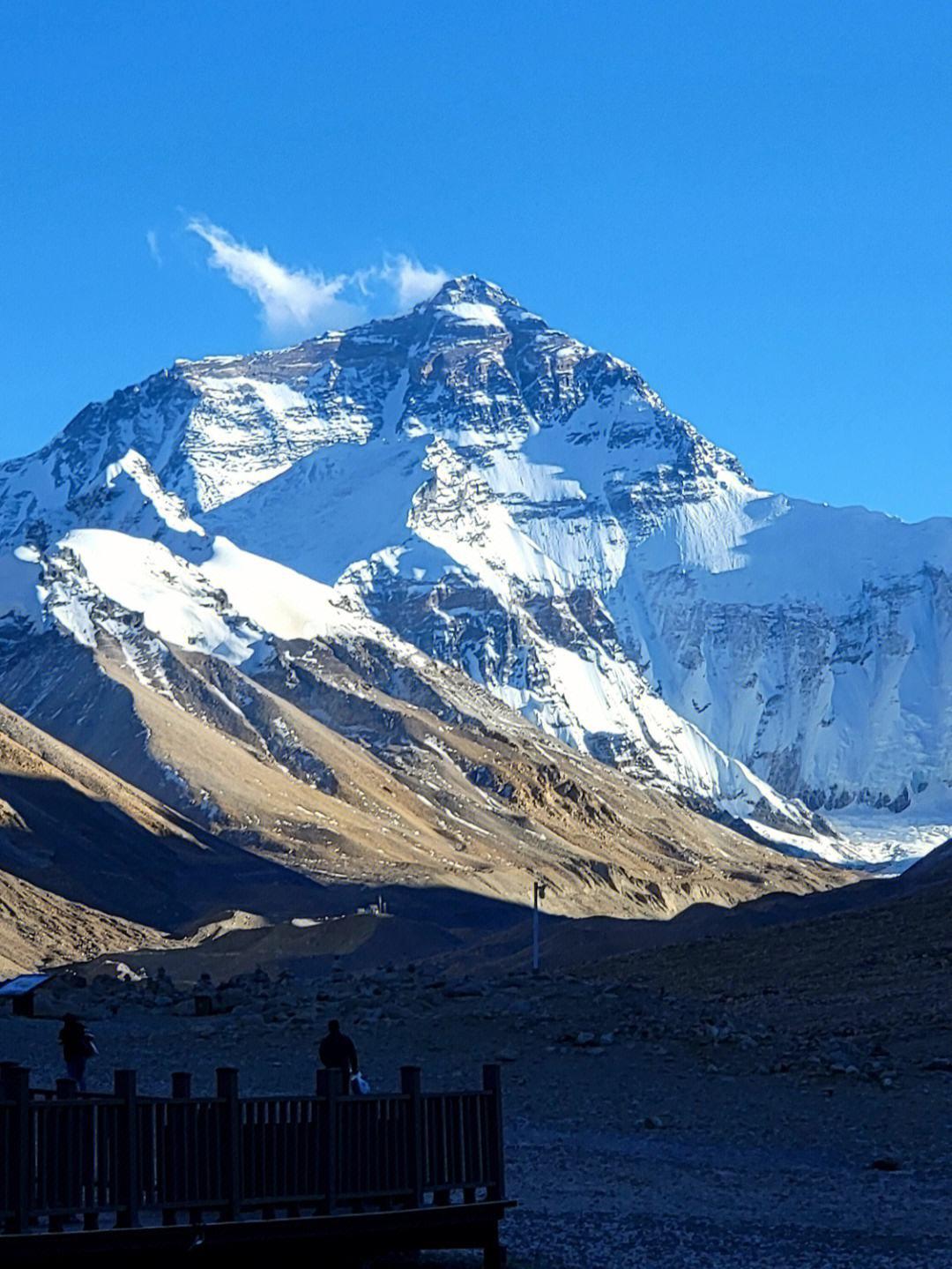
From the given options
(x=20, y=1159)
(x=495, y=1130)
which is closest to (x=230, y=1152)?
(x=20, y=1159)

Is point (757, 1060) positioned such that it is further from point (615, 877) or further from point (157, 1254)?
point (615, 877)

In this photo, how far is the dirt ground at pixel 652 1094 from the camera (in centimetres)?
2148

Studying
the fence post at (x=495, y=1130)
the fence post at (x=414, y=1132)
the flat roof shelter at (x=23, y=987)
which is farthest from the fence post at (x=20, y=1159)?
the flat roof shelter at (x=23, y=987)

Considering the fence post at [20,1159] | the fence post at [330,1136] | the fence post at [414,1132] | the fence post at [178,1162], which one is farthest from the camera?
the fence post at [414,1132]

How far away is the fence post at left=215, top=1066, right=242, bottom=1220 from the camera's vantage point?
16641 millimetres

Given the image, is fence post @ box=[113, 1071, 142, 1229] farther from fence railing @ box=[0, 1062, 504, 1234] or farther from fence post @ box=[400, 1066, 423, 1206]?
fence post @ box=[400, 1066, 423, 1206]

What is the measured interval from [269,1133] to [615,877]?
15239cm

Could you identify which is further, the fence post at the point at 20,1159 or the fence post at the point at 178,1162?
the fence post at the point at 178,1162

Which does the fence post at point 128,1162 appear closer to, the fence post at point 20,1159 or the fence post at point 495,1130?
the fence post at point 20,1159

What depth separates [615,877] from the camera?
552ft

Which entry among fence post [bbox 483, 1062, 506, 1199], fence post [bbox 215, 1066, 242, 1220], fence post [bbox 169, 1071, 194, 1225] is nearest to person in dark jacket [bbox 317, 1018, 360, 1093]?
fence post [bbox 483, 1062, 506, 1199]

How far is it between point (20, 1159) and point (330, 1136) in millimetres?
2874

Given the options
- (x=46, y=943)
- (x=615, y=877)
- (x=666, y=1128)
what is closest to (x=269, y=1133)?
(x=666, y=1128)

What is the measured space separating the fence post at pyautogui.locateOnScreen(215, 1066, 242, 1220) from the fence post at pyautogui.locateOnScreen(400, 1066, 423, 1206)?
1803mm
